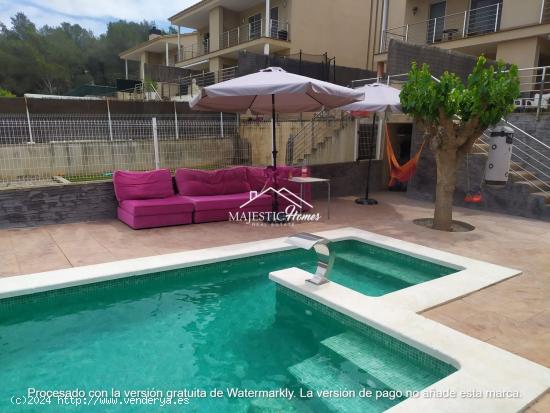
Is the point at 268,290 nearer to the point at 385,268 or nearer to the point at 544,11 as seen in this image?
the point at 385,268

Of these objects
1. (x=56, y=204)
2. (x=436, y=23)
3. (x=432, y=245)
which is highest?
(x=436, y=23)

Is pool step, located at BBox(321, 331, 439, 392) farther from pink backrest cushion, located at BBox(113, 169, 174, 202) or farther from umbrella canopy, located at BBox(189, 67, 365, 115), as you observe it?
pink backrest cushion, located at BBox(113, 169, 174, 202)

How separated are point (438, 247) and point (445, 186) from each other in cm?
152

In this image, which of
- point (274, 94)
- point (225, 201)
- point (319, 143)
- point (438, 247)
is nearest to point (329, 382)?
point (438, 247)

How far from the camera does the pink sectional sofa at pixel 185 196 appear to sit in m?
6.52

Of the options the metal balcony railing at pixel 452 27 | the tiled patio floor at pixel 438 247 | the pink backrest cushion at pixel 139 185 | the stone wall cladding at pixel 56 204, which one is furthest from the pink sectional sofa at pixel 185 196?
the metal balcony railing at pixel 452 27

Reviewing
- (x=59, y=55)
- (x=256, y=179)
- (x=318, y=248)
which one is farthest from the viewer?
(x=59, y=55)

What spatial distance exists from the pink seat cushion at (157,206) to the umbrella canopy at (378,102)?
389 cm

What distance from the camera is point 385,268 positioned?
17.6ft

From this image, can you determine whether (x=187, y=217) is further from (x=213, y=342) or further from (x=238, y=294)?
(x=213, y=342)

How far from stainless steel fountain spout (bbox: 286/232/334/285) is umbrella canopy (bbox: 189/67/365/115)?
2830mm

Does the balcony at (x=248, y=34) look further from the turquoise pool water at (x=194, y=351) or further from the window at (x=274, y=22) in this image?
the turquoise pool water at (x=194, y=351)

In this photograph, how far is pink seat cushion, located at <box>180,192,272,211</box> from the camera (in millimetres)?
6867

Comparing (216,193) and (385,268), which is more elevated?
(216,193)
